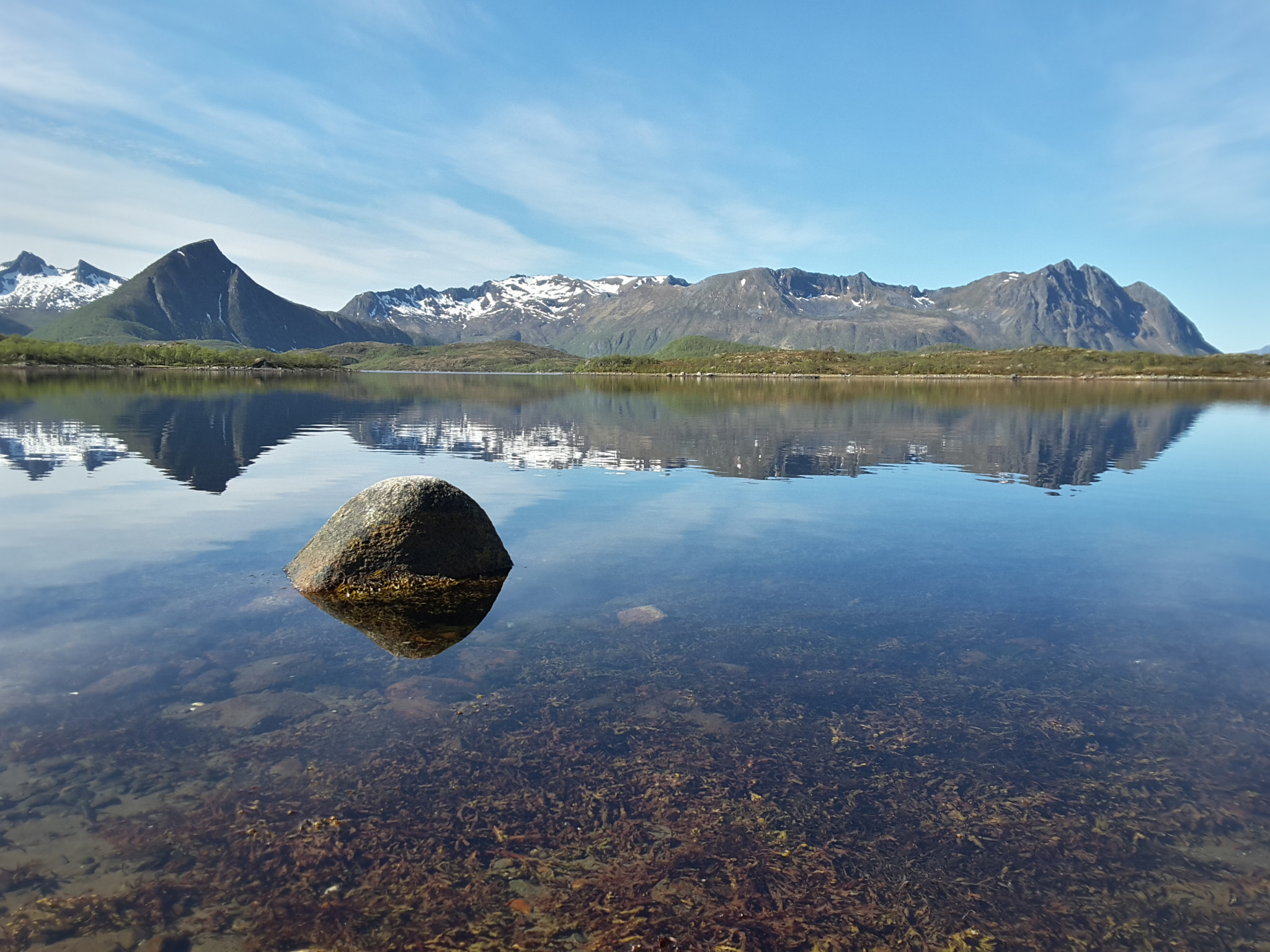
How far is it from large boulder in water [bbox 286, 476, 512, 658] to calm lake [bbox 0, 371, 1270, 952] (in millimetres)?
867

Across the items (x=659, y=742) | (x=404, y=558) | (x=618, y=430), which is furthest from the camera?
(x=618, y=430)

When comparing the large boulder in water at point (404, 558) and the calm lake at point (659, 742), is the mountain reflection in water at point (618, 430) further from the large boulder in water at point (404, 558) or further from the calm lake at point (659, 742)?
the large boulder in water at point (404, 558)

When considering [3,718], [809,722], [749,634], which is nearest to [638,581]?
[749,634]

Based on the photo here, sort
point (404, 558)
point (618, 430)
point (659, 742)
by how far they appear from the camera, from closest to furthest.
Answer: point (659, 742) → point (404, 558) → point (618, 430)

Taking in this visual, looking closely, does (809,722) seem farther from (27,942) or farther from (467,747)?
(27,942)

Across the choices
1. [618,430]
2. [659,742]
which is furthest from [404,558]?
[618,430]

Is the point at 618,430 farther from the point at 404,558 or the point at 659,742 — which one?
the point at 659,742

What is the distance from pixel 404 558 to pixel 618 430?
1860 inches

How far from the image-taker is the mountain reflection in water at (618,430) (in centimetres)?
4288

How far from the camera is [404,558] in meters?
19.0

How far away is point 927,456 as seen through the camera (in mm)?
47438

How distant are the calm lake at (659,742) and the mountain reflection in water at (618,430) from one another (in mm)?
15385

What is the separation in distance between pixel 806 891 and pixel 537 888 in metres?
3.10

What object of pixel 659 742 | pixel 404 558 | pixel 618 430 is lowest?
pixel 659 742
